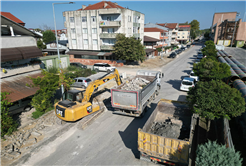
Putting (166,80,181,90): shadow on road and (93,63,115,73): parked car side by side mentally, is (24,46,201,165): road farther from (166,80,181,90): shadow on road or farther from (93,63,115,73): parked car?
(93,63,115,73): parked car

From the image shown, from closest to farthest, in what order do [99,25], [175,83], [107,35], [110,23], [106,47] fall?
[175,83]
[110,23]
[107,35]
[99,25]
[106,47]

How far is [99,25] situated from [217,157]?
36.5m

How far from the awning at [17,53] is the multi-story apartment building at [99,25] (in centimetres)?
2166

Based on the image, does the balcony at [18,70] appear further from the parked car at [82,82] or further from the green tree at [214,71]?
the green tree at [214,71]

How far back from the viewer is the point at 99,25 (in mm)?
37094

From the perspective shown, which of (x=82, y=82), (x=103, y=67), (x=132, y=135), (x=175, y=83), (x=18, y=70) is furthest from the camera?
(x=103, y=67)

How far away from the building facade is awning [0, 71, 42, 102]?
2440 centimetres

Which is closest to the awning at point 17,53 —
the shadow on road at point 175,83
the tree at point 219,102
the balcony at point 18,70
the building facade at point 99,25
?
the balcony at point 18,70

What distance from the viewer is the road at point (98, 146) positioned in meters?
8.84

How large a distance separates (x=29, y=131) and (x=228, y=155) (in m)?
12.1

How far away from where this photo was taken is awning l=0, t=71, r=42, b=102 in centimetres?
1291

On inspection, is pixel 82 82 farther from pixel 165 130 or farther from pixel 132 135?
pixel 165 130

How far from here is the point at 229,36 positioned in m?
66.9

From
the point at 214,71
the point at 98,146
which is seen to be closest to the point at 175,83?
the point at 214,71
